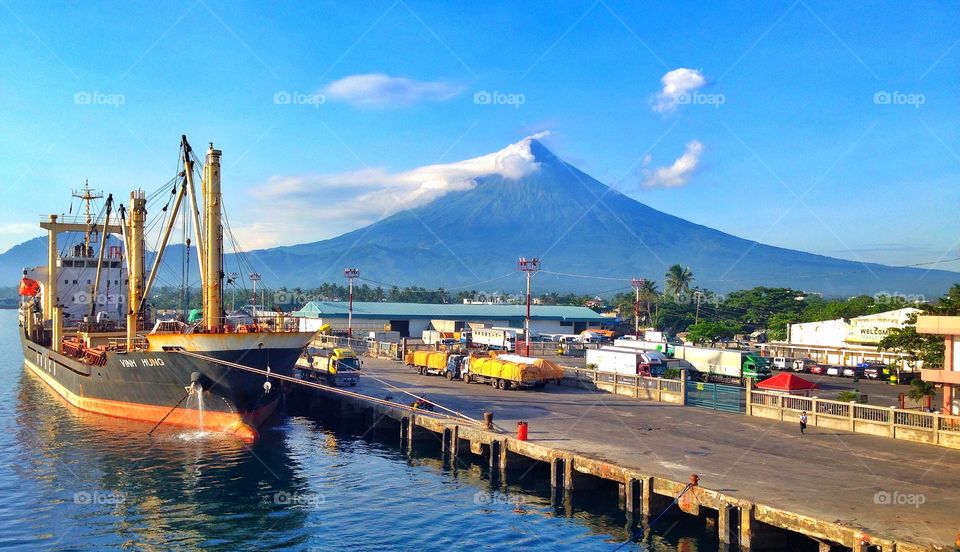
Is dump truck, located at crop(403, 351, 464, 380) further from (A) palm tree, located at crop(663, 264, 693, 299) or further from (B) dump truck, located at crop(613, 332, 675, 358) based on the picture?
(A) palm tree, located at crop(663, 264, 693, 299)

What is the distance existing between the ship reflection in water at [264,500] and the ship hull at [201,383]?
3.89ft

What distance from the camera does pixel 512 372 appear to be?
162ft

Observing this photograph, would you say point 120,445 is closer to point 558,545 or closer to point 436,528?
point 436,528

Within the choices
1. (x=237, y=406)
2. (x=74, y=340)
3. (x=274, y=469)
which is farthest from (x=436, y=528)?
(x=74, y=340)

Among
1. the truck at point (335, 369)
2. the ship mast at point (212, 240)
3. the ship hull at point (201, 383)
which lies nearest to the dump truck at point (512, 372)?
the truck at point (335, 369)

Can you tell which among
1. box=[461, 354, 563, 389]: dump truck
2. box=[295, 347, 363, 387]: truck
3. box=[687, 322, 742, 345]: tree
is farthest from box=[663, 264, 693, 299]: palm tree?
box=[295, 347, 363, 387]: truck

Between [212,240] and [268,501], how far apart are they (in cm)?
1717

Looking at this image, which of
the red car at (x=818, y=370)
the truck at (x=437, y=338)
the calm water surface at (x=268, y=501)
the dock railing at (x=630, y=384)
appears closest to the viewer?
the calm water surface at (x=268, y=501)

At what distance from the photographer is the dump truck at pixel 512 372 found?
49.1 m

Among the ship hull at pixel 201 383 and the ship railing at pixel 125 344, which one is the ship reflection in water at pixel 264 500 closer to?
the ship hull at pixel 201 383

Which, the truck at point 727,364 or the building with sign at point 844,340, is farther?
the building with sign at point 844,340

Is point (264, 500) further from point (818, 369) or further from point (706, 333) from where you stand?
point (706, 333)

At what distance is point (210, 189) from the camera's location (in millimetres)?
40531

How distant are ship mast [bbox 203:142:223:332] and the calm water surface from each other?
6.97 meters
